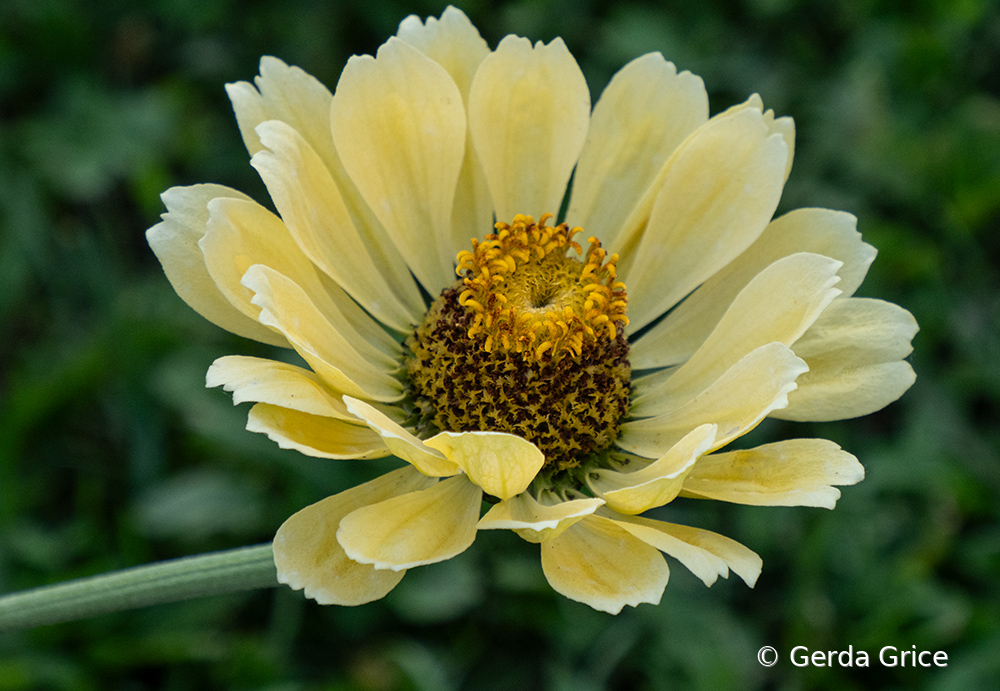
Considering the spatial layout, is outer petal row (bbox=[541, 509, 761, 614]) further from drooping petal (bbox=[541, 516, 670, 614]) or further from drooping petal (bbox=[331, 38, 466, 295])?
drooping petal (bbox=[331, 38, 466, 295])

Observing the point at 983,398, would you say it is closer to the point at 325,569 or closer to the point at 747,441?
the point at 747,441

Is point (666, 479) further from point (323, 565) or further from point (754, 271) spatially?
point (754, 271)

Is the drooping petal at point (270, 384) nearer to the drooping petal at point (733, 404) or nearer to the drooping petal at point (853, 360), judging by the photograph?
the drooping petal at point (733, 404)

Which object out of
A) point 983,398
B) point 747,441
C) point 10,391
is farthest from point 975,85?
point 10,391

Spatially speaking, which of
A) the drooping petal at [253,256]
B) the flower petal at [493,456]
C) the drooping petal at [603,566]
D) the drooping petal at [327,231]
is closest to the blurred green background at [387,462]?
the drooping petal at [327,231]

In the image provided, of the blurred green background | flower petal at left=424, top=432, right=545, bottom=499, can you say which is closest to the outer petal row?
flower petal at left=424, top=432, right=545, bottom=499
